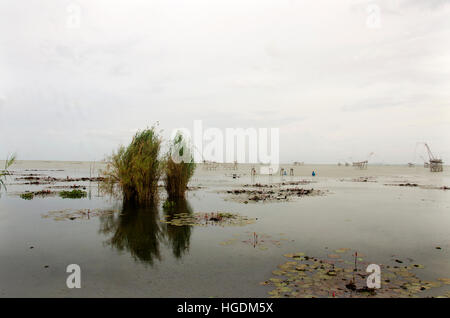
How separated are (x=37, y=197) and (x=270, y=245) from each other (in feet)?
60.4

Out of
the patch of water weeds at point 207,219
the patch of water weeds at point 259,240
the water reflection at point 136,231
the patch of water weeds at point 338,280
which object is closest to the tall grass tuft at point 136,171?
the water reflection at point 136,231

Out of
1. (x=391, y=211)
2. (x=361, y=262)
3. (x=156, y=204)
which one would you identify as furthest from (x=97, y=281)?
(x=391, y=211)

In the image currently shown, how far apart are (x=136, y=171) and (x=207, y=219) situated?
554cm

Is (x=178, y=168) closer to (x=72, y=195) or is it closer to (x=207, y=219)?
(x=207, y=219)

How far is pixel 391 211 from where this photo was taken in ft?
56.2

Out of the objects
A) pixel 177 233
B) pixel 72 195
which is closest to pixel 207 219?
pixel 177 233

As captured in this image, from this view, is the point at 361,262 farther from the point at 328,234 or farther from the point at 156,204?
the point at 156,204

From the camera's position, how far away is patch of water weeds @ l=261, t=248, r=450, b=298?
6.12m

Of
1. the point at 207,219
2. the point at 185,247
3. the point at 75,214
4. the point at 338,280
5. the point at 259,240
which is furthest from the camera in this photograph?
the point at 75,214

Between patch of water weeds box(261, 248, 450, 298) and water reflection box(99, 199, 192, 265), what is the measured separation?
10.5 feet

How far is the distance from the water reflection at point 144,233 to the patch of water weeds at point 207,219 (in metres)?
A: 0.31

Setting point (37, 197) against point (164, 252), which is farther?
point (37, 197)

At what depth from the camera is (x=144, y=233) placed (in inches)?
442
